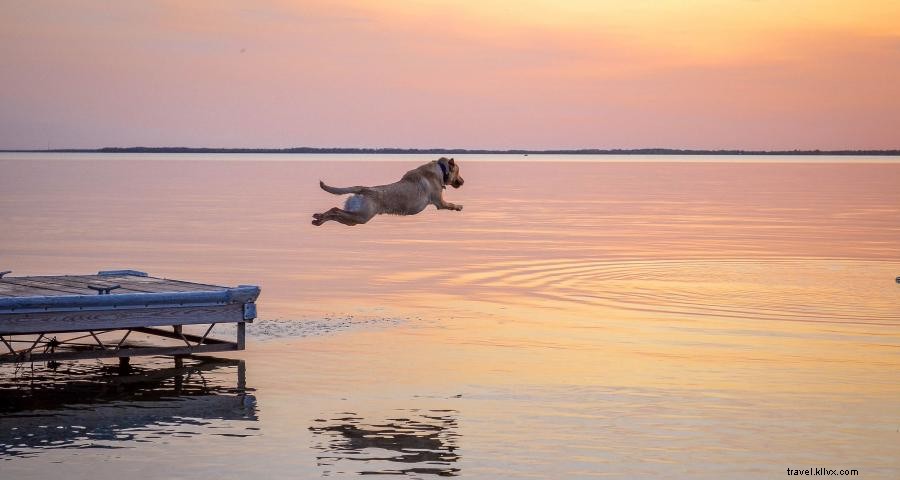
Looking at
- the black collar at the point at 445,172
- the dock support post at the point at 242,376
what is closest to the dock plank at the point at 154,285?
the dock support post at the point at 242,376

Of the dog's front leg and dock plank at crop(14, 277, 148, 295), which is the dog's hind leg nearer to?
the dog's front leg

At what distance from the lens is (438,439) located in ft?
50.8

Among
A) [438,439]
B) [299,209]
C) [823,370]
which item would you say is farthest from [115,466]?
[299,209]

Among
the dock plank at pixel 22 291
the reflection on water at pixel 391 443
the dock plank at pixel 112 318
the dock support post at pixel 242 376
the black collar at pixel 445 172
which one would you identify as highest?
the black collar at pixel 445 172

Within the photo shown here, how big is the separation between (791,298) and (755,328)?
4.85 metres

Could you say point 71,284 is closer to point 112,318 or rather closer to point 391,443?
point 112,318

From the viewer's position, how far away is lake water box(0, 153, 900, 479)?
14.9 m

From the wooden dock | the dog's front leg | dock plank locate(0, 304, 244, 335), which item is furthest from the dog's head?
dock plank locate(0, 304, 244, 335)

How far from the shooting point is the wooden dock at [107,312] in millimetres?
18516

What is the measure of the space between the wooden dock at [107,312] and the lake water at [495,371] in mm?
420

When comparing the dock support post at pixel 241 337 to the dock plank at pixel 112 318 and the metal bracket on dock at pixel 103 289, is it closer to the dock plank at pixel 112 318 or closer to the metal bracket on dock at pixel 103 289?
the dock plank at pixel 112 318

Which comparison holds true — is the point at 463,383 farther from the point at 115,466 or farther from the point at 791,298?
the point at 791,298

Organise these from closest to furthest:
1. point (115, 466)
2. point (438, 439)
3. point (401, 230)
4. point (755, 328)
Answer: point (115, 466) < point (438, 439) < point (755, 328) < point (401, 230)

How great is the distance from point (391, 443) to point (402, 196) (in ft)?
18.4
